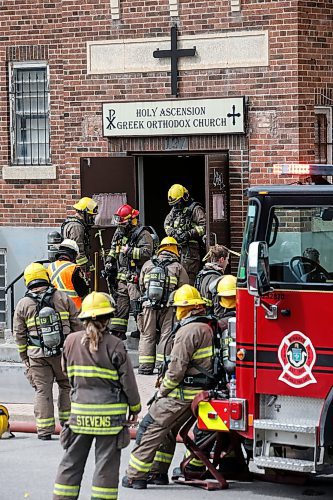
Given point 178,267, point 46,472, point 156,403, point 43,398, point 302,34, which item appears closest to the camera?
point 156,403

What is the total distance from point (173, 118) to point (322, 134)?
1.99m

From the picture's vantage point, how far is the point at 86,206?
55.8ft

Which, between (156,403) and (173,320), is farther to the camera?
(173,320)

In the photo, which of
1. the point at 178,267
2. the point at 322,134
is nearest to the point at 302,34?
the point at 322,134

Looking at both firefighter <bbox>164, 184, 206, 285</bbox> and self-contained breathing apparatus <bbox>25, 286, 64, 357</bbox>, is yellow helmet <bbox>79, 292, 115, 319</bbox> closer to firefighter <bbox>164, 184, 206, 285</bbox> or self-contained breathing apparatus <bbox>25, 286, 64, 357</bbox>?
self-contained breathing apparatus <bbox>25, 286, 64, 357</bbox>

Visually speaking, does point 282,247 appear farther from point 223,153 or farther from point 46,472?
point 223,153

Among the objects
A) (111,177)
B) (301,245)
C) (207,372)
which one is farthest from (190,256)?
(301,245)

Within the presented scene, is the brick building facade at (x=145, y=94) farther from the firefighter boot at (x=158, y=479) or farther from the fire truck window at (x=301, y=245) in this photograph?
the fire truck window at (x=301, y=245)

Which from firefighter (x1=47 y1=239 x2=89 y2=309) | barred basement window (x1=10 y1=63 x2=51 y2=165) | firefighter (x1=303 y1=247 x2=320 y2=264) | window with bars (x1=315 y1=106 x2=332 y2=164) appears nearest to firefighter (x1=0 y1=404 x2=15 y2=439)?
firefighter (x1=47 y1=239 x2=89 y2=309)

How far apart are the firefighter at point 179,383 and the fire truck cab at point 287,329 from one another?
0.42 metres

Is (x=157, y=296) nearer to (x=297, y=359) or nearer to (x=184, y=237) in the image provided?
(x=184, y=237)

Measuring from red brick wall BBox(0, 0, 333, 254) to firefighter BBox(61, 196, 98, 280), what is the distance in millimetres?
1225

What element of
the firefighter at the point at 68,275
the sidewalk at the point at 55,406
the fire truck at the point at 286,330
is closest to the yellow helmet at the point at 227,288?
the fire truck at the point at 286,330

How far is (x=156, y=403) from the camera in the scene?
35.0 feet
